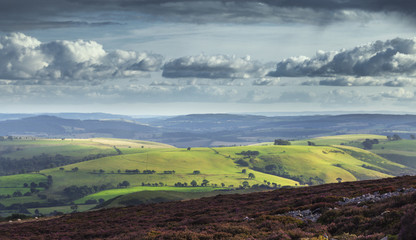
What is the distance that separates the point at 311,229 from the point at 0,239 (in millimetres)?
38521

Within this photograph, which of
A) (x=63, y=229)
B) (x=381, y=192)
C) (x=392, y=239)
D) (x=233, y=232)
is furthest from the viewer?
(x=63, y=229)

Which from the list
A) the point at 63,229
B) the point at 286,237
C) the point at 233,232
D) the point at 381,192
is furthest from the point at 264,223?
the point at 63,229

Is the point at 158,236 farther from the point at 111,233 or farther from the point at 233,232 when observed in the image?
the point at 111,233

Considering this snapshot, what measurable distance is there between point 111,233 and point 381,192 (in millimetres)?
28498

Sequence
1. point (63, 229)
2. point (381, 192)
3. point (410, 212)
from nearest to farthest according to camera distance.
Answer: point (410, 212) → point (381, 192) → point (63, 229)

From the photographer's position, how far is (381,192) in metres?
40.0

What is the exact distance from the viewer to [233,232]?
2917 cm

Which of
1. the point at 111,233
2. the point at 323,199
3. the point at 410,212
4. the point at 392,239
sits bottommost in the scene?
the point at 111,233

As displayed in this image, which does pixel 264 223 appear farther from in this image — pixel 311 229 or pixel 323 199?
pixel 323 199

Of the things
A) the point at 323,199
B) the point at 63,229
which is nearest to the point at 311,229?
the point at 323,199

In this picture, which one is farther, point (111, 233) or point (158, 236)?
point (111, 233)

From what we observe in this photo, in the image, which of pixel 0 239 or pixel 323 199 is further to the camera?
pixel 0 239

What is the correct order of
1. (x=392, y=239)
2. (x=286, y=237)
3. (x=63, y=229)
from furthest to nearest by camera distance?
(x=63, y=229) < (x=286, y=237) < (x=392, y=239)

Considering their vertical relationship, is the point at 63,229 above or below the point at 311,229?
below
